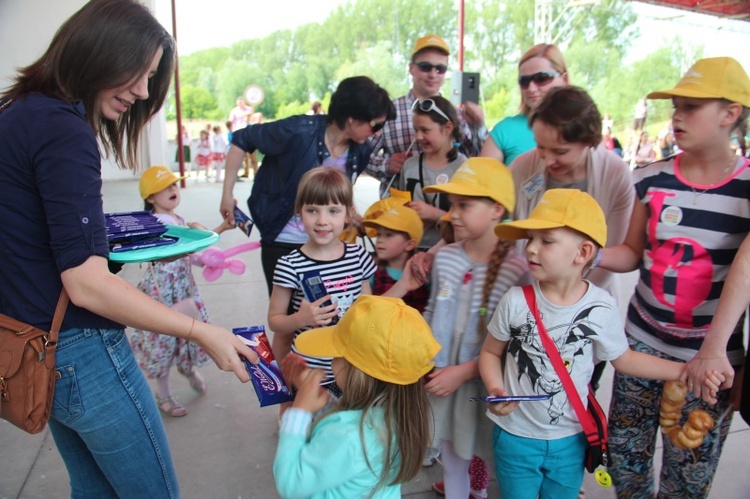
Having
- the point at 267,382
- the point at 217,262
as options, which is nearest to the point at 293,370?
the point at 267,382

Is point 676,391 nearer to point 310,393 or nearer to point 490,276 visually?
point 490,276

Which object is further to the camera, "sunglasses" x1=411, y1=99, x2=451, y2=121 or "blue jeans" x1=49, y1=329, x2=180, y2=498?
"sunglasses" x1=411, y1=99, x2=451, y2=121

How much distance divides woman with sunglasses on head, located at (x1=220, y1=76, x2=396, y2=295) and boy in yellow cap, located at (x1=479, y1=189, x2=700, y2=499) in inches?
48.6

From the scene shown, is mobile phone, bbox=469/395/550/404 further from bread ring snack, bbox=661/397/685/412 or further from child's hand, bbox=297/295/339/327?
child's hand, bbox=297/295/339/327

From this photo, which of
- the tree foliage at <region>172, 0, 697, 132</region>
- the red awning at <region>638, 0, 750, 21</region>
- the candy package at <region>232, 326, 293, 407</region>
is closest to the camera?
the candy package at <region>232, 326, 293, 407</region>

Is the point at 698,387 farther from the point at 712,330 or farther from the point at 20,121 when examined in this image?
the point at 20,121

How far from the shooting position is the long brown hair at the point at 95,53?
55.2 inches

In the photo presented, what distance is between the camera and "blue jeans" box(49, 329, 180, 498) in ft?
4.87

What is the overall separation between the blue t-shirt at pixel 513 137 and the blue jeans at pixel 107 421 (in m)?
2.09

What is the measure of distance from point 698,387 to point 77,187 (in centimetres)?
Answer: 194

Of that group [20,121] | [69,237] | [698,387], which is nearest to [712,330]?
[698,387]

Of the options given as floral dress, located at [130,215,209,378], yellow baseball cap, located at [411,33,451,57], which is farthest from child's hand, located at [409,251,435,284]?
yellow baseball cap, located at [411,33,451,57]

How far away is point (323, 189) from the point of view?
246 cm

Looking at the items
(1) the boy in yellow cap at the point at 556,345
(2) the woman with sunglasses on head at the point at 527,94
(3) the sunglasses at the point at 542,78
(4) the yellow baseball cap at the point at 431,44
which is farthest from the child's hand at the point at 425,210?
(4) the yellow baseball cap at the point at 431,44
